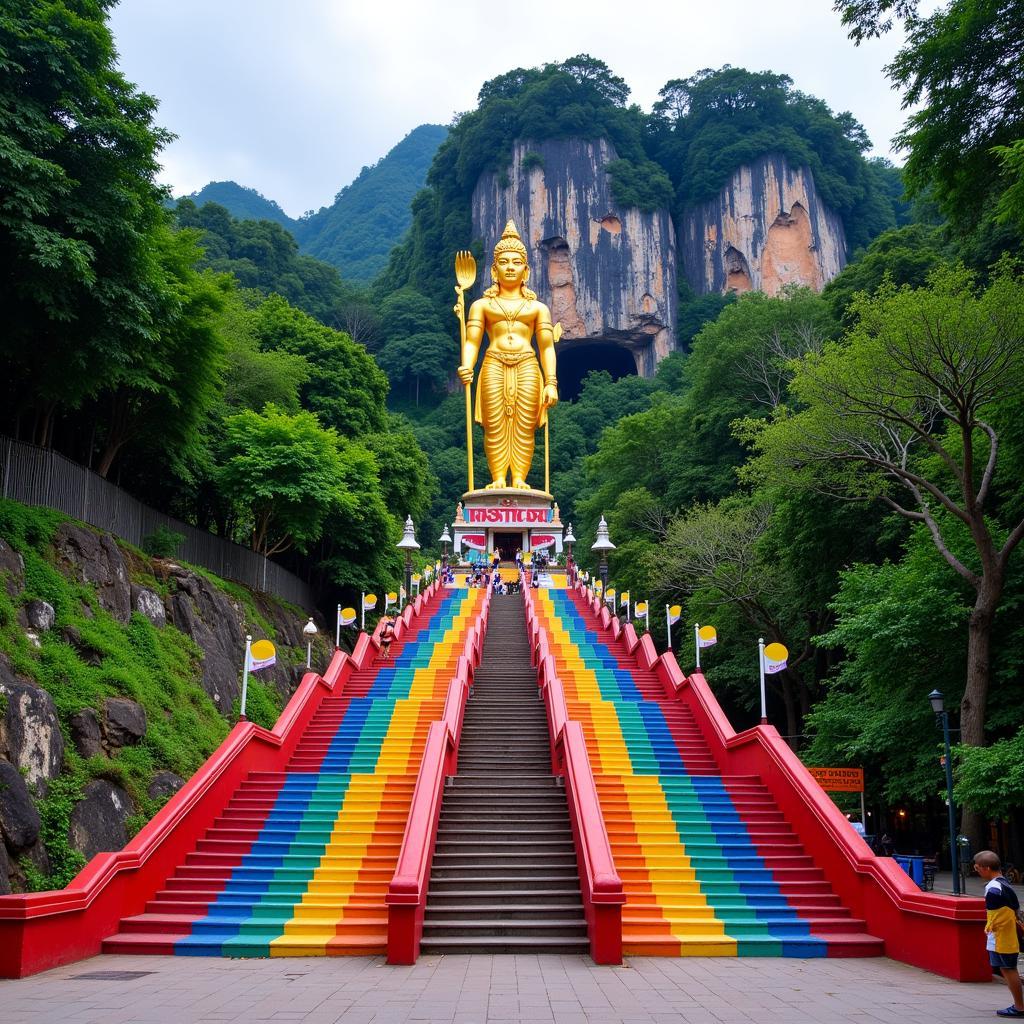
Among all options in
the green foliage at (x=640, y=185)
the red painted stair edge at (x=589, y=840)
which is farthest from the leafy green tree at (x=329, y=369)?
the green foliage at (x=640, y=185)

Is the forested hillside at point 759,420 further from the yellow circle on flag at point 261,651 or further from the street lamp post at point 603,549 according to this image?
the yellow circle on flag at point 261,651

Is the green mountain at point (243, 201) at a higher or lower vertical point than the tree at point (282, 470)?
higher

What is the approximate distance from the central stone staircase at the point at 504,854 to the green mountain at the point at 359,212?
353 feet

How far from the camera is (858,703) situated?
62.0ft

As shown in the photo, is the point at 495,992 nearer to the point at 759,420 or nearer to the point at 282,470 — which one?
the point at 282,470

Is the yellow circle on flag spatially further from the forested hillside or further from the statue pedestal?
the statue pedestal

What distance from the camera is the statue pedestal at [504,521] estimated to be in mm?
39156

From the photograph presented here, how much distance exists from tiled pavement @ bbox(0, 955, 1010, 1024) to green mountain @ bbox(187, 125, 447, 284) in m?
113

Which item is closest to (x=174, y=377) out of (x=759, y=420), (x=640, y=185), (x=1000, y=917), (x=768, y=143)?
(x=759, y=420)

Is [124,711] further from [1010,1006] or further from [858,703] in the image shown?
[858,703]

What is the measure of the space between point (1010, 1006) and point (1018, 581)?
977 cm

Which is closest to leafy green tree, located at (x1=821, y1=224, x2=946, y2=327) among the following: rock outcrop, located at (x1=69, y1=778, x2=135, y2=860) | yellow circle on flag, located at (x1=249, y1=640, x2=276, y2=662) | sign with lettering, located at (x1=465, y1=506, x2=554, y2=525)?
sign with lettering, located at (x1=465, y1=506, x2=554, y2=525)

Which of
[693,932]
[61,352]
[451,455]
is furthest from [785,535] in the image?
[451,455]

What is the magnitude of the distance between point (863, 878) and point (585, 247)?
258 feet
